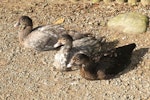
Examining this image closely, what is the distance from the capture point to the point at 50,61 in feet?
31.4

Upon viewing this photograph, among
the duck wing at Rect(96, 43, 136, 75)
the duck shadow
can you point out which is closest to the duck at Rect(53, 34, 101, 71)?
the duck wing at Rect(96, 43, 136, 75)

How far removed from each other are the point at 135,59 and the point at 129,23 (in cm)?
122

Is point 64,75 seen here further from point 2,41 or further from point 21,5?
point 21,5

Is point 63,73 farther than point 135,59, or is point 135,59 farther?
point 135,59

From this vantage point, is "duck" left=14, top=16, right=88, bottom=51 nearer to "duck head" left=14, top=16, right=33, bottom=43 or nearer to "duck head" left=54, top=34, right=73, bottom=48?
"duck head" left=14, top=16, right=33, bottom=43

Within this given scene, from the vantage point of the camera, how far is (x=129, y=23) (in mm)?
10250

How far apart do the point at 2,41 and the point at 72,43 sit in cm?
186

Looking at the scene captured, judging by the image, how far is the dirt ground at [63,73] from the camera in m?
8.63

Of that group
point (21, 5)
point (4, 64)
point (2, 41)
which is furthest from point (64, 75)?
point (21, 5)

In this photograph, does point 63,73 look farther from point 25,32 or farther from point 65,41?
point 25,32

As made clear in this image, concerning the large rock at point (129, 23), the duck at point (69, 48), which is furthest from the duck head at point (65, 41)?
the large rock at point (129, 23)

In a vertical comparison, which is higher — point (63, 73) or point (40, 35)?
point (40, 35)

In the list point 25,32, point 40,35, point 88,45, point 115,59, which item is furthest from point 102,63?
point 25,32

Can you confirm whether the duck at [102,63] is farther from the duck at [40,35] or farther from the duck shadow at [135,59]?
the duck at [40,35]
